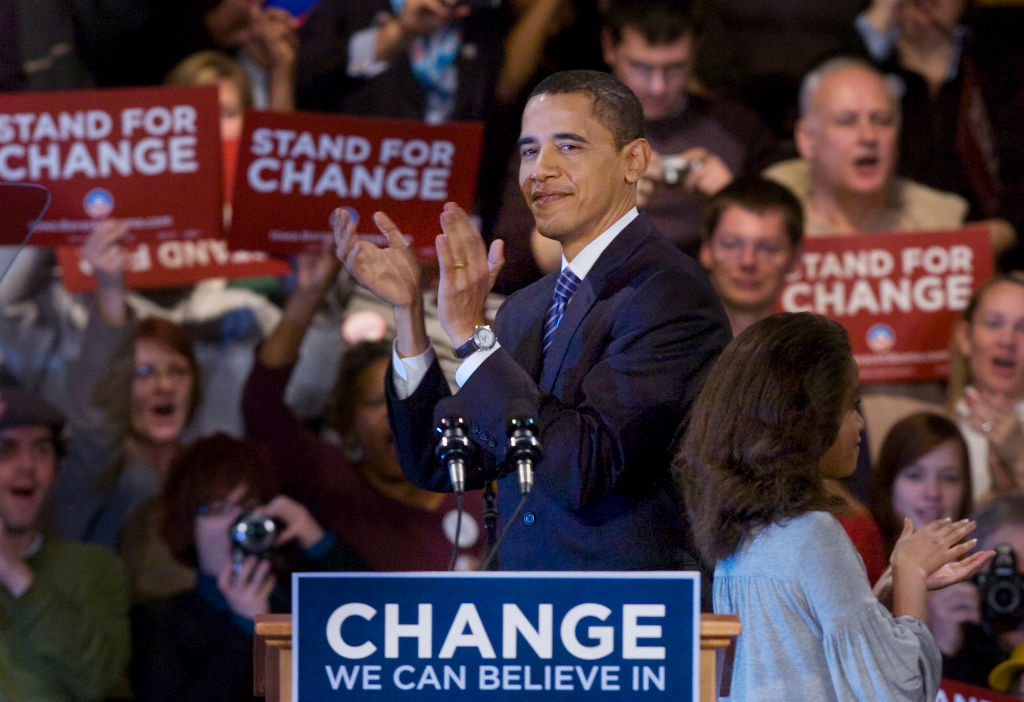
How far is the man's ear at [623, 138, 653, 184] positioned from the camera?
2.57 metres

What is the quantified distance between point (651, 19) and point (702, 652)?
3531 millimetres

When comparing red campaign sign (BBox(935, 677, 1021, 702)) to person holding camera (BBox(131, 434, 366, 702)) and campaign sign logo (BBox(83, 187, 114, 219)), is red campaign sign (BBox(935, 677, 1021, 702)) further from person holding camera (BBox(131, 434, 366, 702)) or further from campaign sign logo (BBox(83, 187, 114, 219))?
campaign sign logo (BBox(83, 187, 114, 219))

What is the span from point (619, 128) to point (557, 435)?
2.03 ft

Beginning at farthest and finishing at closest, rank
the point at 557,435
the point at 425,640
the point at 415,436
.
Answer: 1. the point at 415,436
2. the point at 557,435
3. the point at 425,640

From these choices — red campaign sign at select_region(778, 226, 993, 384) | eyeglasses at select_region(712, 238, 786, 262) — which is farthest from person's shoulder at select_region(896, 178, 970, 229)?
eyeglasses at select_region(712, 238, 786, 262)

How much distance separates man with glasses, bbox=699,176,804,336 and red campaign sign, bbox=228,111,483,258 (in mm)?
928

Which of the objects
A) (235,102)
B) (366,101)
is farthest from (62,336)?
(366,101)

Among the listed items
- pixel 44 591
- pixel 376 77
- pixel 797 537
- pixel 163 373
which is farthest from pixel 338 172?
pixel 797 537

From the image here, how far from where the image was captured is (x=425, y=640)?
2.04m

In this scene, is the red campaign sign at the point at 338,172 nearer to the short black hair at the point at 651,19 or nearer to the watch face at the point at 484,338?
the short black hair at the point at 651,19

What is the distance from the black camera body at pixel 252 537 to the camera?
4.48 m

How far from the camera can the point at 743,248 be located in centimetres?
496

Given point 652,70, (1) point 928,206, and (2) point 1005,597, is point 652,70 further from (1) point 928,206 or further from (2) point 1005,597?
(2) point 1005,597

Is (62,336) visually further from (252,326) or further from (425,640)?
(425,640)
